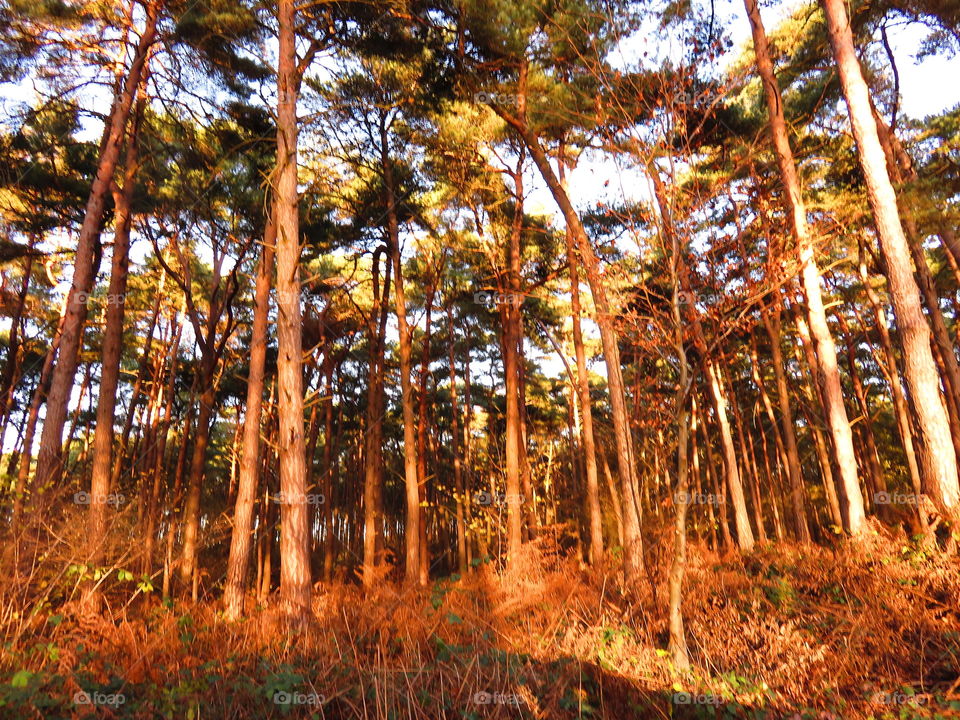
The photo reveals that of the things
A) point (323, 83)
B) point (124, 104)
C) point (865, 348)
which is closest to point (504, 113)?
point (323, 83)

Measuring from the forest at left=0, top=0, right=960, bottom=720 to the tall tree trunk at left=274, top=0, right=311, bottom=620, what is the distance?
0.13ft

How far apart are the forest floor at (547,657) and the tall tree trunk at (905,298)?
1096mm

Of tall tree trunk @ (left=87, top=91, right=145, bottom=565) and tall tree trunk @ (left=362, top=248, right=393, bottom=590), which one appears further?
tall tree trunk @ (left=362, top=248, right=393, bottom=590)

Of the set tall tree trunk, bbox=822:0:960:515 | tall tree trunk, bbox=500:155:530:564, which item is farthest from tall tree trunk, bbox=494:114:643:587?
tall tree trunk, bbox=500:155:530:564

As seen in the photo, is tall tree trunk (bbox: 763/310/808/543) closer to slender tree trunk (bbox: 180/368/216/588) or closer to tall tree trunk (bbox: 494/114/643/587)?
tall tree trunk (bbox: 494/114/643/587)

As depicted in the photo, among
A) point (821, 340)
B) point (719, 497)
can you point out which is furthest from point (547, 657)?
point (719, 497)

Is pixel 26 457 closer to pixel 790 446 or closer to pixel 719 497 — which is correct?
pixel 790 446

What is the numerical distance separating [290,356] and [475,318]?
42.3 ft

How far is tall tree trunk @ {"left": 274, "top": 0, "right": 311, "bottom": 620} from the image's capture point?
7637 mm

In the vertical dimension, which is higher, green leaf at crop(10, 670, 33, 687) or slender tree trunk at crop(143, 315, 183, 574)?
slender tree trunk at crop(143, 315, 183, 574)

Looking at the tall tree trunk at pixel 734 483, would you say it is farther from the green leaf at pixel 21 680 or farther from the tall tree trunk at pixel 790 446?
the green leaf at pixel 21 680

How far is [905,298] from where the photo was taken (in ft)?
27.3

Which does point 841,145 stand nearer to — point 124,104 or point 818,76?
point 818,76

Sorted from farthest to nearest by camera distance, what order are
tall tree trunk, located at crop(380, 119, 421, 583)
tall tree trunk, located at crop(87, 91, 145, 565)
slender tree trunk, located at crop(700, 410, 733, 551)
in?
1. slender tree trunk, located at crop(700, 410, 733, 551)
2. tall tree trunk, located at crop(380, 119, 421, 583)
3. tall tree trunk, located at crop(87, 91, 145, 565)
